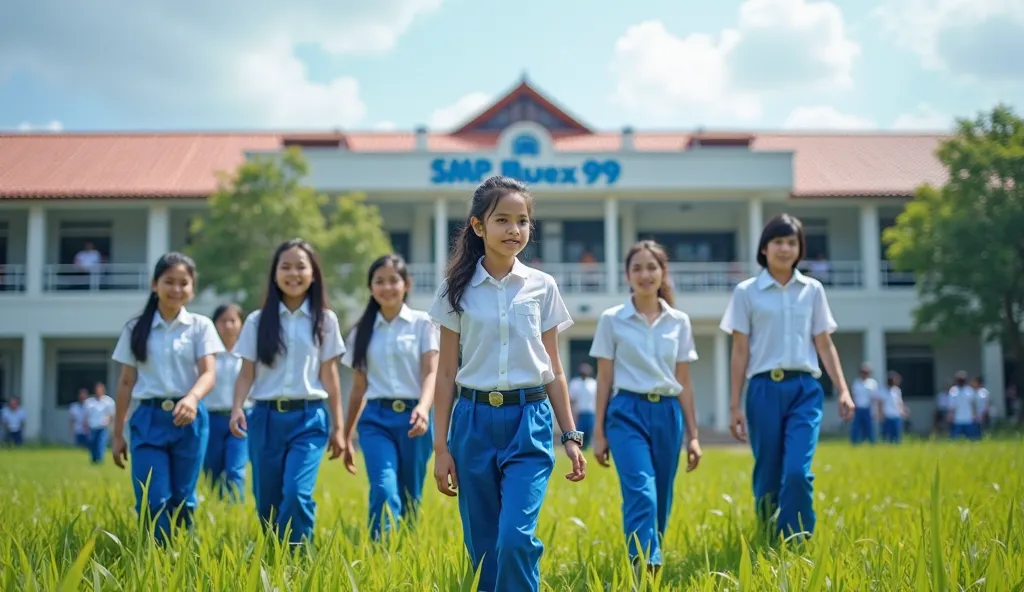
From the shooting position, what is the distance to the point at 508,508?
3416mm

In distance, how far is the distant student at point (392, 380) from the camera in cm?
581

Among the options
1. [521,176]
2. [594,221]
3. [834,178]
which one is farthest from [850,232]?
[521,176]

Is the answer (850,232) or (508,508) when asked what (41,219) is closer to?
(850,232)

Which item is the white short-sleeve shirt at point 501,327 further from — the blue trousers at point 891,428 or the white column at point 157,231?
the white column at point 157,231

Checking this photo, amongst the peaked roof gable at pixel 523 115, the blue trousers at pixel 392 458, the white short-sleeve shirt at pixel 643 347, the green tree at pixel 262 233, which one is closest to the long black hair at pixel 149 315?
the blue trousers at pixel 392 458

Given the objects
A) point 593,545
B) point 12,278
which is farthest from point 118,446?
point 12,278

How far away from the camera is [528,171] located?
24594 mm

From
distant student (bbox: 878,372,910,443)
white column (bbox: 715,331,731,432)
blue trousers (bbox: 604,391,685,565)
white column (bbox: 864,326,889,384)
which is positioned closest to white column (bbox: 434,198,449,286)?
white column (bbox: 715,331,731,432)

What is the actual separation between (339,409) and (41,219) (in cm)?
2213

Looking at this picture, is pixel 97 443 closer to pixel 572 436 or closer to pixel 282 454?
pixel 282 454

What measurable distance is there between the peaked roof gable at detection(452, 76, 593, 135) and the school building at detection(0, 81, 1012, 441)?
0.61ft

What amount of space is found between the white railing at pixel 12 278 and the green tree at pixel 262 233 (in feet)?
26.1

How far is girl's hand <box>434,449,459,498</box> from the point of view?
363 centimetres

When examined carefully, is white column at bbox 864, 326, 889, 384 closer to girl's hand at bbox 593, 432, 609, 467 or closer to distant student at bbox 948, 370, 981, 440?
distant student at bbox 948, 370, 981, 440
